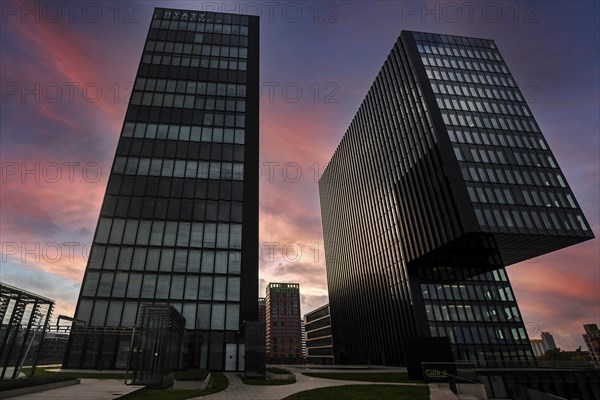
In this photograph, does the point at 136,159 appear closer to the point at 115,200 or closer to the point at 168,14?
the point at 115,200

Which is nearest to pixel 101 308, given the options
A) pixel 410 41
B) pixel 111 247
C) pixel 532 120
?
pixel 111 247

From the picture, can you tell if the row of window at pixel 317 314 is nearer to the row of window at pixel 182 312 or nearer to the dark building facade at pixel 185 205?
the dark building facade at pixel 185 205

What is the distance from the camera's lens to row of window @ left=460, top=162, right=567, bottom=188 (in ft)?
174

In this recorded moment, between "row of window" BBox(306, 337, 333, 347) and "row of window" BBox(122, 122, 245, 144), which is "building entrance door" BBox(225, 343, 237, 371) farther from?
"row of window" BBox(306, 337, 333, 347)

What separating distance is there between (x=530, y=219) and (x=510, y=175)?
821 cm

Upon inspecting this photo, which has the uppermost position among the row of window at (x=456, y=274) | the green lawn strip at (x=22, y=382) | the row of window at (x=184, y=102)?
the row of window at (x=184, y=102)

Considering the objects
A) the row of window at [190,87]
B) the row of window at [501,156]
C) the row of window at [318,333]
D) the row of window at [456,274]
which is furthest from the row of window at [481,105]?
the row of window at [318,333]

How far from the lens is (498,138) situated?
58.6 meters

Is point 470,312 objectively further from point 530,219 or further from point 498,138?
point 498,138

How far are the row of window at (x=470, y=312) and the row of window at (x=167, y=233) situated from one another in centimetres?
3645

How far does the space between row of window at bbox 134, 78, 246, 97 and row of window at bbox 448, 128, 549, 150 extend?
124 feet

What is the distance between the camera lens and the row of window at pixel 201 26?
64.6m

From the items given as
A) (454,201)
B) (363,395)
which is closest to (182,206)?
(363,395)

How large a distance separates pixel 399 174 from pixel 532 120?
2565 centimetres
